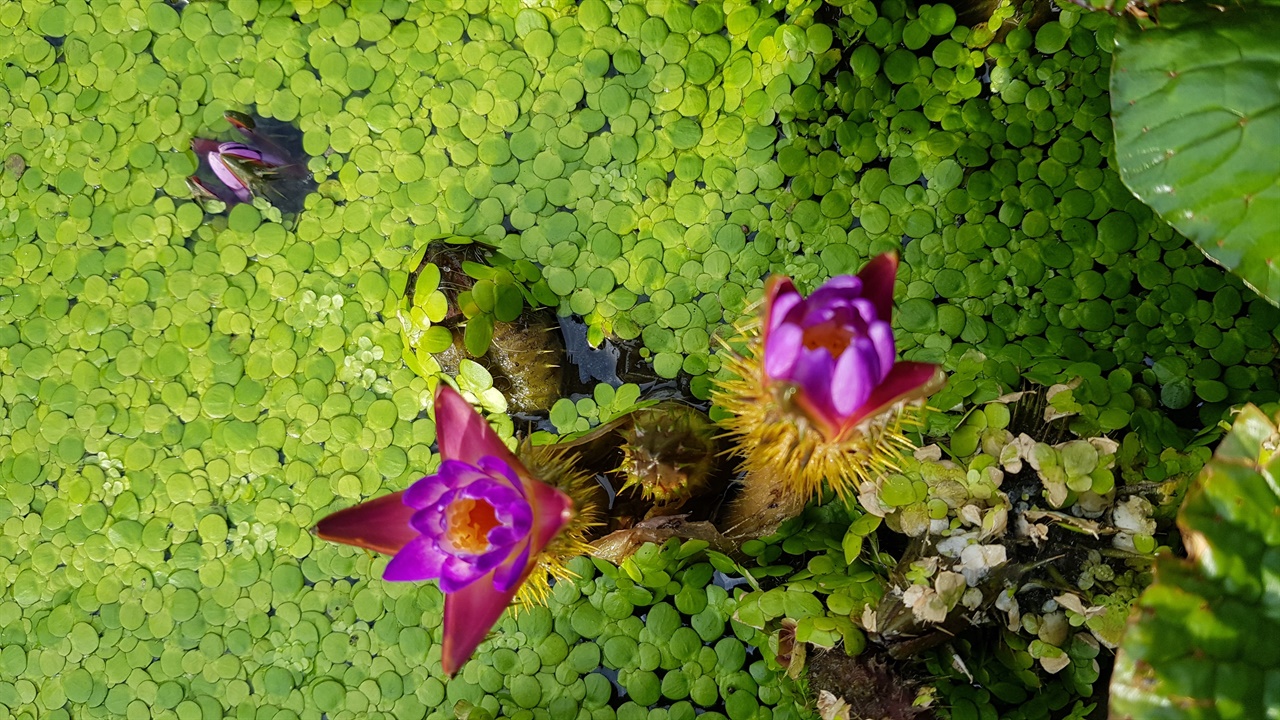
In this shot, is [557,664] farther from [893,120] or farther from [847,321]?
[893,120]

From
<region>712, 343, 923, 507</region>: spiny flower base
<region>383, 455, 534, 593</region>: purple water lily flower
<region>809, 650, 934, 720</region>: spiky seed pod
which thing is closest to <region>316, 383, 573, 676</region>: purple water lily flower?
<region>383, 455, 534, 593</region>: purple water lily flower

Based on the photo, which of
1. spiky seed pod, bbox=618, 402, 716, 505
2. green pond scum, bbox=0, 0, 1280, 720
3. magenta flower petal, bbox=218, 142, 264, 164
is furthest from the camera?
magenta flower petal, bbox=218, 142, 264, 164

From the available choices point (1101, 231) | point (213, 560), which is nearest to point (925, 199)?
point (1101, 231)

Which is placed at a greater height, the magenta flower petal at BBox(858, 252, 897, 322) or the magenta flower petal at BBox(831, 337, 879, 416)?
the magenta flower petal at BBox(858, 252, 897, 322)

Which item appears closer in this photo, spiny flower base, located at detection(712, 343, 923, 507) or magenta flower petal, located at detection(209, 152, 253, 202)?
spiny flower base, located at detection(712, 343, 923, 507)

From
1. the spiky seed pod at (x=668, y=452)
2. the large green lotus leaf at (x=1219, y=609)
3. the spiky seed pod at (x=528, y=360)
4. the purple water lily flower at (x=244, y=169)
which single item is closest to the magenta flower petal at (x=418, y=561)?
the spiky seed pod at (x=668, y=452)

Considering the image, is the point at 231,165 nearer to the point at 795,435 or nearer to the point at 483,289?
the point at 483,289

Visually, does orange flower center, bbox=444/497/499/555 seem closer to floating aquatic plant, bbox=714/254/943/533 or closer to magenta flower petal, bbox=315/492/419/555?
magenta flower petal, bbox=315/492/419/555

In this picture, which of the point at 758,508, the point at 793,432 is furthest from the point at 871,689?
the point at 793,432

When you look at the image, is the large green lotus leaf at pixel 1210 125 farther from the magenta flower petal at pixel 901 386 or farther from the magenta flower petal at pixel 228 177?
the magenta flower petal at pixel 228 177
